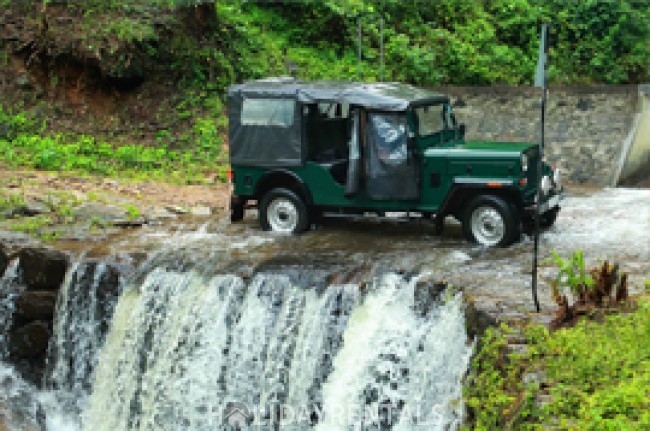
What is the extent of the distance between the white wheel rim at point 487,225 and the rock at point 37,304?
5.96 metres

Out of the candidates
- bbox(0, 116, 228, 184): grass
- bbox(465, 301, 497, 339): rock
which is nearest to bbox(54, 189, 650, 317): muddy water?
bbox(465, 301, 497, 339): rock

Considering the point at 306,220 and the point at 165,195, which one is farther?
the point at 165,195

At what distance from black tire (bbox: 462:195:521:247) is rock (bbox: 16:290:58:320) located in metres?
5.89

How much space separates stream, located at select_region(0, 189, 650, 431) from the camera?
842 centimetres

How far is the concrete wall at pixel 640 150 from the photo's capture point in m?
16.0

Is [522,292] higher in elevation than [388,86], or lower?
lower

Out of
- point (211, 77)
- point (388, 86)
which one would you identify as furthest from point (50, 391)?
point (211, 77)

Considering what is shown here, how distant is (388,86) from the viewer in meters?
11.7

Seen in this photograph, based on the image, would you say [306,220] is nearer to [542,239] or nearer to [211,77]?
[542,239]

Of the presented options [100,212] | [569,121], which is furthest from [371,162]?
[569,121]

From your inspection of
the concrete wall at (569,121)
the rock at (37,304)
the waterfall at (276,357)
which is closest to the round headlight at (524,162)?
the waterfall at (276,357)

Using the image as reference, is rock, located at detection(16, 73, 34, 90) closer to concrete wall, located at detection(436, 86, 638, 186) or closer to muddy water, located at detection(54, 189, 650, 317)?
muddy water, located at detection(54, 189, 650, 317)

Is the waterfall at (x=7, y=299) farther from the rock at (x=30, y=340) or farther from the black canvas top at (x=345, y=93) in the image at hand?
the black canvas top at (x=345, y=93)

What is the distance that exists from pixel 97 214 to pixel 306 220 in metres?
3.60
